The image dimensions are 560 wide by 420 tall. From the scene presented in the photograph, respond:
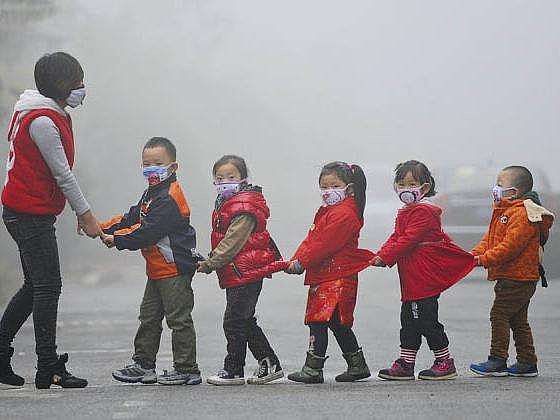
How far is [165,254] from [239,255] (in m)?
0.41

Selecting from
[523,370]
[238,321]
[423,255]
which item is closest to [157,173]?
[238,321]

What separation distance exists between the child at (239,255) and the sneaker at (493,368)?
1171 mm

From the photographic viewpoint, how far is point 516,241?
7621 millimetres

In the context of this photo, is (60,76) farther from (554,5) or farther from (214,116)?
(554,5)

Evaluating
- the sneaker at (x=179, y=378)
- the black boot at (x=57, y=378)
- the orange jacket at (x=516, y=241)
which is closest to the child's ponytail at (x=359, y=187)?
the orange jacket at (x=516, y=241)

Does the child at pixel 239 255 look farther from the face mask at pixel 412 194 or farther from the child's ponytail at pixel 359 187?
the face mask at pixel 412 194

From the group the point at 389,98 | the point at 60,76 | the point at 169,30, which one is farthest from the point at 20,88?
the point at 389,98

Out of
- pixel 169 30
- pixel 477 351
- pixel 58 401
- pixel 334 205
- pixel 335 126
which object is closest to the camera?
pixel 58 401

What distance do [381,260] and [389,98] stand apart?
127 feet

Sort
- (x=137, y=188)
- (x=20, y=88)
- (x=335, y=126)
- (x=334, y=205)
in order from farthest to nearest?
1. (x=335, y=126)
2. (x=137, y=188)
3. (x=20, y=88)
4. (x=334, y=205)

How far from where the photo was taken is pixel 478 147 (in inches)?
1620

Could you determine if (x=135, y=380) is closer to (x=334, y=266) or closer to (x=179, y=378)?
(x=179, y=378)

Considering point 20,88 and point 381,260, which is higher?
point 20,88

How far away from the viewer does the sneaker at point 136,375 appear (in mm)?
7552
